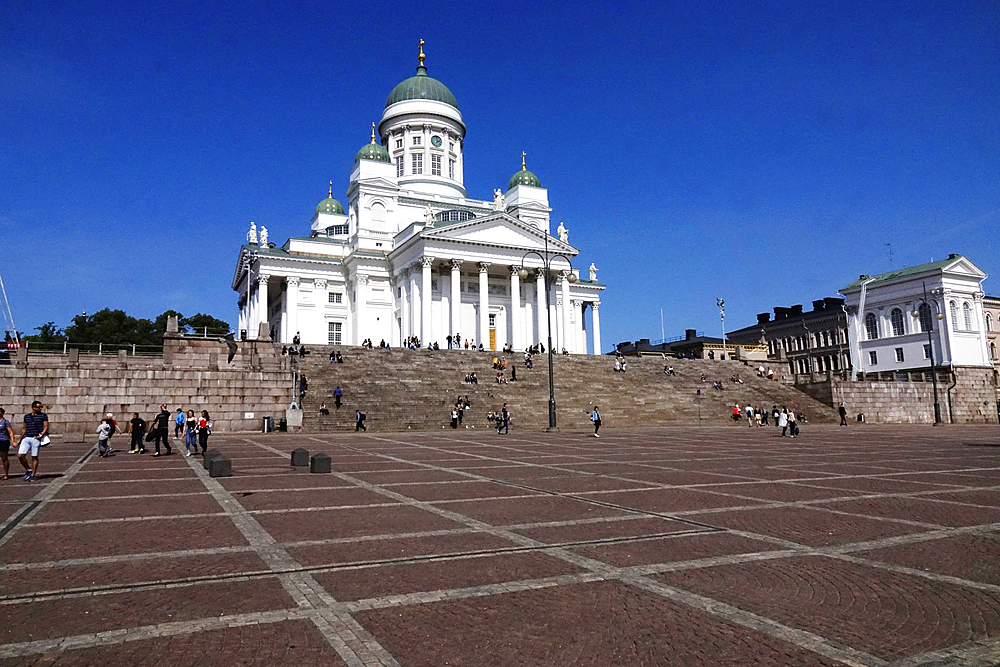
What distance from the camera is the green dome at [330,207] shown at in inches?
3088

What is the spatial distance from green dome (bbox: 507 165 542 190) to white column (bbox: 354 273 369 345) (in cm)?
2082

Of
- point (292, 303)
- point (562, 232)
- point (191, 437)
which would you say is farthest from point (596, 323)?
point (191, 437)

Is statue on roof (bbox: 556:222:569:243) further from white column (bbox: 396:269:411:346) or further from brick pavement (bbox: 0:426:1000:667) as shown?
brick pavement (bbox: 0:426:1000:667)

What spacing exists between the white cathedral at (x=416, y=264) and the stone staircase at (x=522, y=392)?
9.89m

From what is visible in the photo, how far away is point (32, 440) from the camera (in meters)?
15.5

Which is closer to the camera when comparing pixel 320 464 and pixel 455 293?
pixel 320 464

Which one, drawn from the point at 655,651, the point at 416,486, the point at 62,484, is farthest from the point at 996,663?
the point at 62,484

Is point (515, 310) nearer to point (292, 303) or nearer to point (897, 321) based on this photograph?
point (292, 303)

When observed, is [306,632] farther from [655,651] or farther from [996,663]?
[996,663]

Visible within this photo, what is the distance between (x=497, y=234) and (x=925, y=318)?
153ft

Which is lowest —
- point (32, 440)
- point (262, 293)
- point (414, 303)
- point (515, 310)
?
point (32, 440)

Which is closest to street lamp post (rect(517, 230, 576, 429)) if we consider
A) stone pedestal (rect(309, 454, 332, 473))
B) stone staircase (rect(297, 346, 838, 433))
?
stone staircase (rect(297, 346, 838, 433))

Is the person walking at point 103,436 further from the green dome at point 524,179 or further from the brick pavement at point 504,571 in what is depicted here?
the green dome at point 524,179

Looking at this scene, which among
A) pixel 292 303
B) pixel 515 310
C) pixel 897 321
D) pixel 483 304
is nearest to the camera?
pixel 483 304
